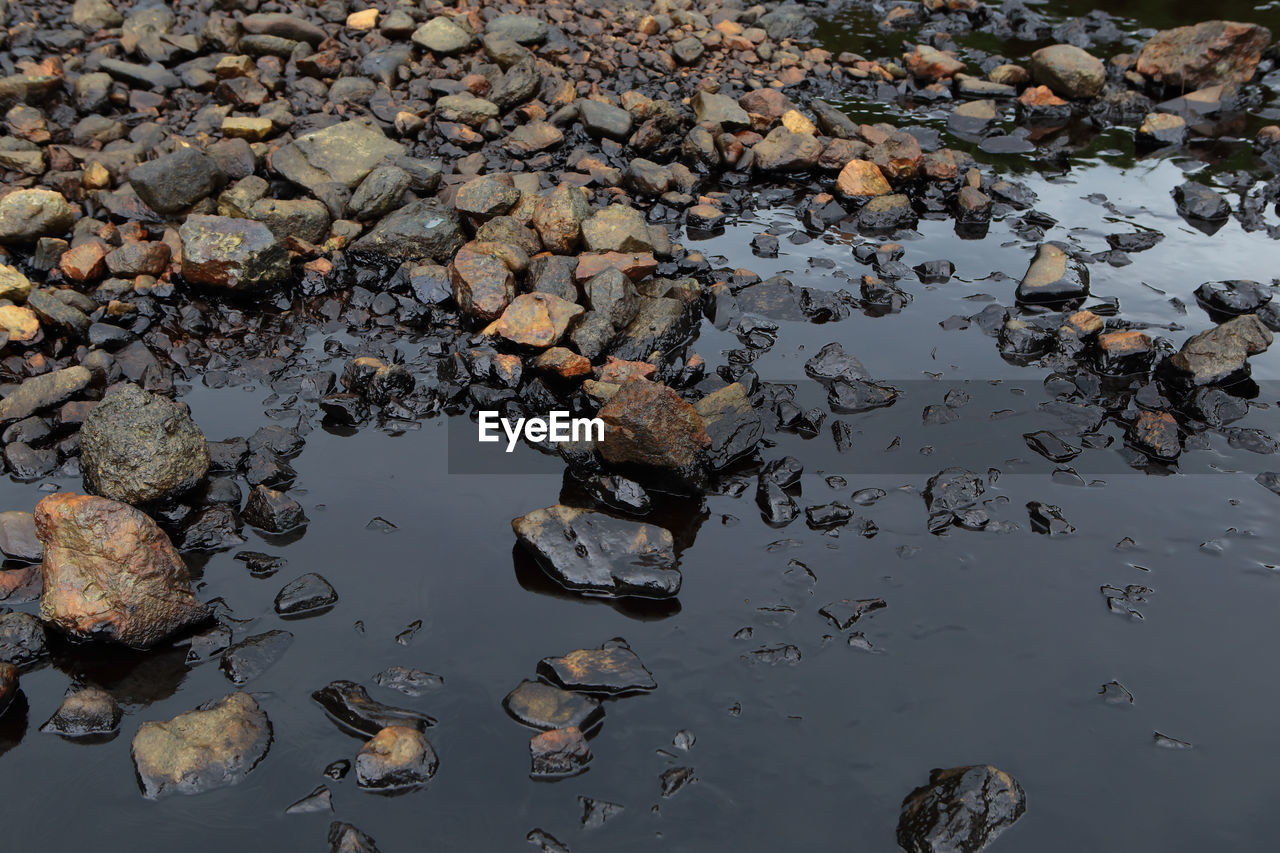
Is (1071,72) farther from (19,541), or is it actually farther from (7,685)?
(7,685)

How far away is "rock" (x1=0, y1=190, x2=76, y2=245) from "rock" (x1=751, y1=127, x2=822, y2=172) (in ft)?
26.0

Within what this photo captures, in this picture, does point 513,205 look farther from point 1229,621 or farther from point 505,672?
point 1229,621

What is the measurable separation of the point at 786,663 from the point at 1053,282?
5.50m

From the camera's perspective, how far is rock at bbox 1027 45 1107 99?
1307 centimetres

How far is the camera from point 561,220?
28.5 feet

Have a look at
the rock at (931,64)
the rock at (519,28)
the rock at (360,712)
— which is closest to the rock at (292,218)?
the rock at (519,28)

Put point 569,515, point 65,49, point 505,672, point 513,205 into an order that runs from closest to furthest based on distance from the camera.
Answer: point 505,672, point 569,515, point 513,205, point 65,49

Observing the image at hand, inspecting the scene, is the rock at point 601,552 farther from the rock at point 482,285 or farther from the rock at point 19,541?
the rock at point 19,541

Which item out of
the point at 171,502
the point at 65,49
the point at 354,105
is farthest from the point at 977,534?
the point at 65,49

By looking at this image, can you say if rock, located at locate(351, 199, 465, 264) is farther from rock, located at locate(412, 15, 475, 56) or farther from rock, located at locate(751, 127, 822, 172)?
rock, located at locate(412, 15, 475, 56)

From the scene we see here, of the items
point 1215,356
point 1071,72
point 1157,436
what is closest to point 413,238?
point 1157,436

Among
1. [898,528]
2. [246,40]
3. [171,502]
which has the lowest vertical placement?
[171,502]

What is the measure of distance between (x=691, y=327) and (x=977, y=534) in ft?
11.0

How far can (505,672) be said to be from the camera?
478cm
